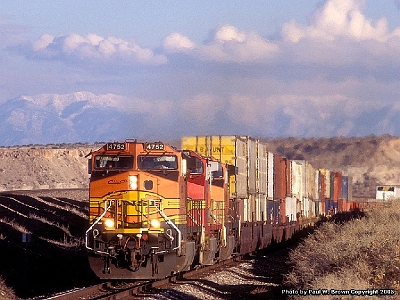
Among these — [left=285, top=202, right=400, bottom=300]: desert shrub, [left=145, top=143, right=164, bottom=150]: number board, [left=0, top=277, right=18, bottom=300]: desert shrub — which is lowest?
[left=0, top=277, right=18, bottom=300]: desert shrub

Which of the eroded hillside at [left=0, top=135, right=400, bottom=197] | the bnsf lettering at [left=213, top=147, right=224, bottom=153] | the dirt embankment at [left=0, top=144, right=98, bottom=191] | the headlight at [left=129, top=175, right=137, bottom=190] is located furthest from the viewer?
the eroded hillside at [left=0, top=135, right=400, bottom=197]

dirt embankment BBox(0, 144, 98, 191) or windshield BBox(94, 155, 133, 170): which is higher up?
dirt embankment BBox(0, 144, 98, 191)

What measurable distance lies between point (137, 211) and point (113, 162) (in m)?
1.53

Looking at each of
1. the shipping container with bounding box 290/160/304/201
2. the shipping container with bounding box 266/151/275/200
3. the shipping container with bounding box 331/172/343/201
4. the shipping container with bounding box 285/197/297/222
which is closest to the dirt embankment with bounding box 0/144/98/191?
the shipping container with bounding box 331/172/343/201

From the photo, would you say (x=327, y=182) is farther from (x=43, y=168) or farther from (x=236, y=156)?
(x=43, y=168)

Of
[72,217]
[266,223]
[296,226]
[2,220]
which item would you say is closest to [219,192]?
[266,223]

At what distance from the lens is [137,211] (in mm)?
20141

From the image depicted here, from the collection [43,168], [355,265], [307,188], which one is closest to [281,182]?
[307,188]

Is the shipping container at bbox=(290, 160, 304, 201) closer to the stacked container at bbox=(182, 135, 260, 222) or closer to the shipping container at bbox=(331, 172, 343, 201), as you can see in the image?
the stacked container at bbox=(182, 135, 260, 222)

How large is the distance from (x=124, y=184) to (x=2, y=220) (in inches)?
720

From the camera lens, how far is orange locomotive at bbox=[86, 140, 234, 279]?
20000mm

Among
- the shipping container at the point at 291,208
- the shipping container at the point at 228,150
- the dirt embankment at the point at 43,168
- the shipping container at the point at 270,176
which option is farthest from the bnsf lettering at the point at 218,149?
the dirt embankment at the point at 43,168

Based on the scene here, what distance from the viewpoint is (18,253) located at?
89.2ft

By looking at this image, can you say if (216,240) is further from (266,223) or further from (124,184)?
(266,223)
